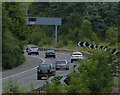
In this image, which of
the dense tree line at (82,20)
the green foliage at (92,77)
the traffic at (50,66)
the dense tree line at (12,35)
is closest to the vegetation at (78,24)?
the dense tree line at (82,20)

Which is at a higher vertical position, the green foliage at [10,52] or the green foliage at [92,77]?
the green foliage at [92,77]

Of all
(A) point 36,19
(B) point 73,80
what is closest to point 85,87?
(B) point 73,80

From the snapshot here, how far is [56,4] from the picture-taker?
113688 mm

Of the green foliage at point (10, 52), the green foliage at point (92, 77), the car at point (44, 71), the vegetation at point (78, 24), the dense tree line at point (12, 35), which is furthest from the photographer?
the vegetation at point (78, 24)

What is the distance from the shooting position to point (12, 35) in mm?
56125

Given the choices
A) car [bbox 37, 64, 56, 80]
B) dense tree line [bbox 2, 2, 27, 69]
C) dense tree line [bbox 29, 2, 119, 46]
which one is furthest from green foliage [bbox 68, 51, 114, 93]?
dense tree line [bbox 29, 2, 119, 46]

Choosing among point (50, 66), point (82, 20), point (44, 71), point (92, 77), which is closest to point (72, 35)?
point (82, 20)

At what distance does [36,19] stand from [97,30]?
1596cm

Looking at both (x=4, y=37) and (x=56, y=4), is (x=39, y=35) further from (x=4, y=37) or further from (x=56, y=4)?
(x=4, y=37)

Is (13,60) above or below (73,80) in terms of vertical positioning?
below

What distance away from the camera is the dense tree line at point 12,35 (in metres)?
50.1

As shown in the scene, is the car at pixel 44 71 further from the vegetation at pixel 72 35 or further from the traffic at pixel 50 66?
the vegetation at pixel 72 35

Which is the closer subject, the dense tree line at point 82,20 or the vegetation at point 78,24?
the vegetation at point 78,24

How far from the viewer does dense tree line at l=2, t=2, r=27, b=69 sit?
50103mm
